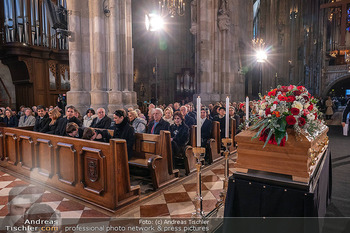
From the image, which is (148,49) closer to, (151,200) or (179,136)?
(179,136)

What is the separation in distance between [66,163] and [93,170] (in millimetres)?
768

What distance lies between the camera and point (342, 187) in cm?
447

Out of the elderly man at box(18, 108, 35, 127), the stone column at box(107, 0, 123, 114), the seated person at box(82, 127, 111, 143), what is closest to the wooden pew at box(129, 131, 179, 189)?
the seated person at box(82, 127, 111, 143)

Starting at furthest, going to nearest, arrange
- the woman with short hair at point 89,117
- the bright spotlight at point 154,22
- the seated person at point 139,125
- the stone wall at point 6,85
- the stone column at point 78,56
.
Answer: the stone wall at point 6,85, the bright spotlight at point 154,22, the stone column at point 78,56, the woman with short hair at point 89,117, the seated person at point 139,125

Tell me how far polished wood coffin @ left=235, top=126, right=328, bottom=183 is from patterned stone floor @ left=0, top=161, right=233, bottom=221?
59.8 inches

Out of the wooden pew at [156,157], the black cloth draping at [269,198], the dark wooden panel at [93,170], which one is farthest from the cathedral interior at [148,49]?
the dark wooden panel at [93,170]

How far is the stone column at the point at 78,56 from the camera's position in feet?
22.3

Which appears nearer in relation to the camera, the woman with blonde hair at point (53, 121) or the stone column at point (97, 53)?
the woman with blonde hair at point (53, 121)

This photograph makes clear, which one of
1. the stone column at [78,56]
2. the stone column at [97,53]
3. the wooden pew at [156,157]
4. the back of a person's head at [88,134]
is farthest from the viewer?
the stone column at [97,53]

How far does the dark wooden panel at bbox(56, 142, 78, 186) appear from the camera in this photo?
3.93 m

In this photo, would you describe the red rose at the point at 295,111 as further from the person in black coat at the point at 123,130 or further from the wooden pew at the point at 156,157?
the person in black coat at the point at 123,130

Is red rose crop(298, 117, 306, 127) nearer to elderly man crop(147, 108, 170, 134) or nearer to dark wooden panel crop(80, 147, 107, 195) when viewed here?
A: dark wooden panel crop(80, 147, 107, 195)

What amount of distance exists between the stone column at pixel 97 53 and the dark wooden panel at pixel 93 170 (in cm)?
345

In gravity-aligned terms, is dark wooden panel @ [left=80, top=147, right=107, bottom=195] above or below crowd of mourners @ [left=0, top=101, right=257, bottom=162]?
below
